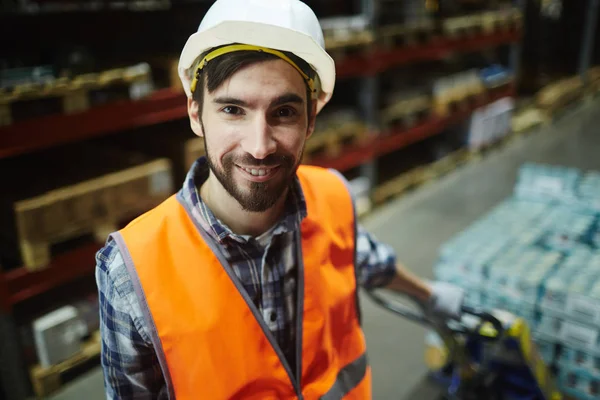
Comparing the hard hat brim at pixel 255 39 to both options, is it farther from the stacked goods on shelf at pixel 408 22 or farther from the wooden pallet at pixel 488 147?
the wooden pallet at pixel 488 147

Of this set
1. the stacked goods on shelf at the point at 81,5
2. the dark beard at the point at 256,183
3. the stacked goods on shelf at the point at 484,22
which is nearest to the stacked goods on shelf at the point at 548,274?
the dark beard at the point at 256,183

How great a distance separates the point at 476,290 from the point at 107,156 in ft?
9.58

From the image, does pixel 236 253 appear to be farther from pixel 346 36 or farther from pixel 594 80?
pixel 594 80

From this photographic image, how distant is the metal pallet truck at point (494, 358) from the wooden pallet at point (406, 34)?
3841mm

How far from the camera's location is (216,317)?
4.64 feet

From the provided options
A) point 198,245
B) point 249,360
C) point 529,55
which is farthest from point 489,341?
point 529,55

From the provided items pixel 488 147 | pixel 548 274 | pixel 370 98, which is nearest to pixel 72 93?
pixel 548 274

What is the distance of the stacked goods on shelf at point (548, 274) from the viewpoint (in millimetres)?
2762

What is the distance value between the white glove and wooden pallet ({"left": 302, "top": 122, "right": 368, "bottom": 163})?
9.02 feet

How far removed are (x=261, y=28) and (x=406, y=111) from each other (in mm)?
5223

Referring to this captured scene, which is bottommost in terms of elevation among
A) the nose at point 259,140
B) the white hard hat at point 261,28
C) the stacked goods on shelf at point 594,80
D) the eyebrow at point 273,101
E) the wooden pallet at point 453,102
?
the stacked goods on shelf at point 594,80

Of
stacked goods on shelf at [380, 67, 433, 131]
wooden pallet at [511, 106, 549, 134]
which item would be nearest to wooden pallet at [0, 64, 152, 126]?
stacked goods on shelf at [380, 67, 433, 131]

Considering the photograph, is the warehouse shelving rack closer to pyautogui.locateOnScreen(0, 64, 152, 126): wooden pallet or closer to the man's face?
pyautogui.locateOnScreen(0, 64, 152, 126): wooden pallet

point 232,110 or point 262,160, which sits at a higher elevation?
point 232,110
